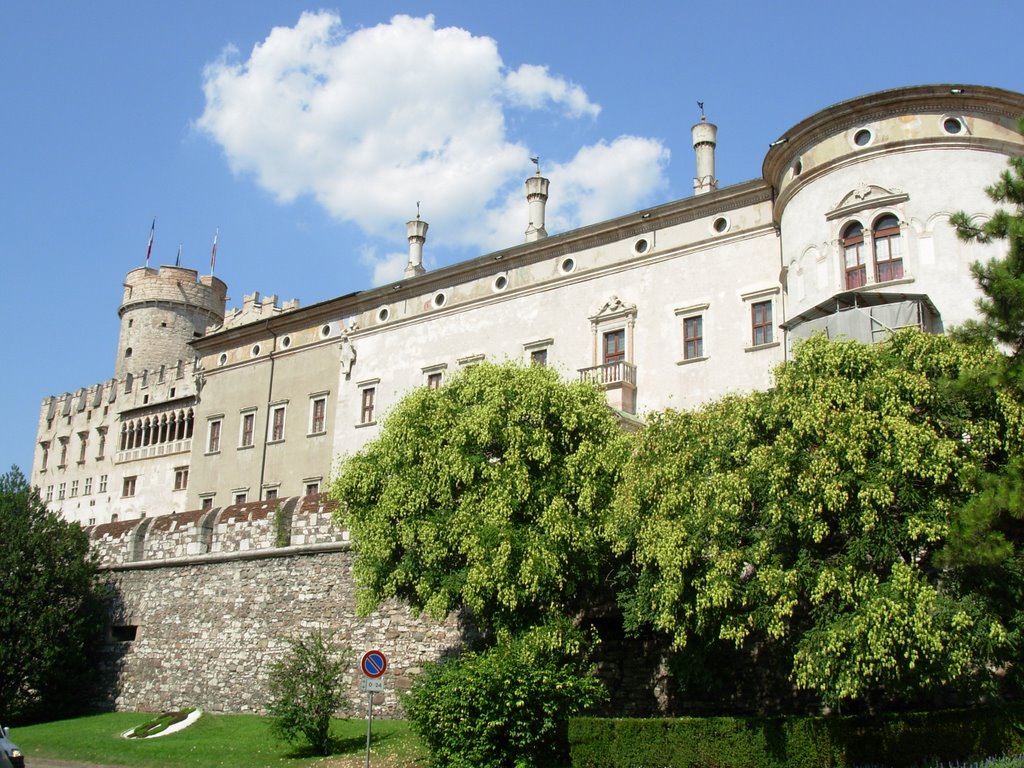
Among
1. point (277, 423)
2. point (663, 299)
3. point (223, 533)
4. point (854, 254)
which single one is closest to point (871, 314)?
point (854, 254)

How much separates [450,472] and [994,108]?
1558 cm

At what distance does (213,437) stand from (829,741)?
3317 cm

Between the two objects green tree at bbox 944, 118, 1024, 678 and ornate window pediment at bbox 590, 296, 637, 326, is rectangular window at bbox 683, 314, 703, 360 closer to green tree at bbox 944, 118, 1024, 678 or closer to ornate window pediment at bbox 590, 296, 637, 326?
ornate window pediment at bbox 590, 296, 637, 326

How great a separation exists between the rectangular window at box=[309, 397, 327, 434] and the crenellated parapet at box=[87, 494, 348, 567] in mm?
9085

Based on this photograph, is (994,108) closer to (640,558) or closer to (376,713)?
(640,558)

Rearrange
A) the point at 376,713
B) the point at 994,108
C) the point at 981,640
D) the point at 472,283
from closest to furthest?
the point at 981,640 < the point at 376,713 < the point at 994,108 < the point at 472,283

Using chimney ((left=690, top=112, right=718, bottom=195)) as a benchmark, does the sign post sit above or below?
below

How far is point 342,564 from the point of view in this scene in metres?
24.2

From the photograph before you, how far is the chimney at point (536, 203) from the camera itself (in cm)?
3450

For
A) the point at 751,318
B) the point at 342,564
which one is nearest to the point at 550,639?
the point at 342,564

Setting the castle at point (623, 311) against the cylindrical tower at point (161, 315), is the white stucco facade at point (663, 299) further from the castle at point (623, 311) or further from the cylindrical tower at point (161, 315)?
the cylindrical tower at point (161, 315)

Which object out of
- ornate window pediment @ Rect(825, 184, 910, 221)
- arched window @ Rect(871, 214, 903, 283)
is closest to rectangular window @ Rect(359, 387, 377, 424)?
ornate window pediment @ Rect(825, 184, 910, 221)

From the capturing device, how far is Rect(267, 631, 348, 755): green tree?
19312 mm

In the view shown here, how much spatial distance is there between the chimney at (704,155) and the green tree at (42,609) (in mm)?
20715
